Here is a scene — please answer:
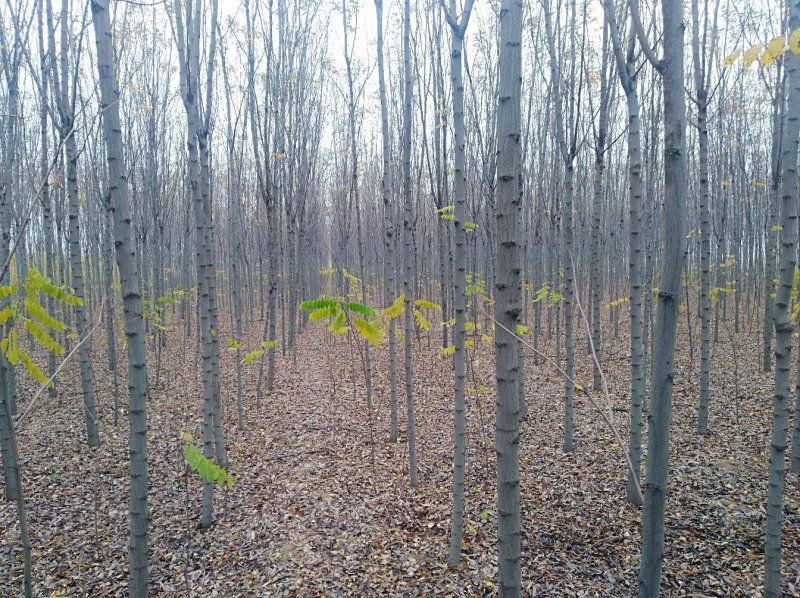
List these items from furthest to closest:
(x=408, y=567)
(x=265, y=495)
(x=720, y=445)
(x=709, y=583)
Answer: (x=720, y=445) < (x=265, y=495) < (x=408, y=567) < (x=709, y=583)

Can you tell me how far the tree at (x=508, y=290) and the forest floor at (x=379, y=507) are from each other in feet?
7.00

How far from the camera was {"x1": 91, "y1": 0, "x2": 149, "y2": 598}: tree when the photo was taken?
2.51 metres

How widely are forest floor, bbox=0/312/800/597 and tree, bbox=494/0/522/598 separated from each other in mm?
2133

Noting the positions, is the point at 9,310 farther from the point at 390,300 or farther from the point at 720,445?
the point at 720,445

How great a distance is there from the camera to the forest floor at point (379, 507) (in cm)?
365

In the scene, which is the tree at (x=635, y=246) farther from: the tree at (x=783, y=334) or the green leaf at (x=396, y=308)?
the green leaf at (x=396, y=308)

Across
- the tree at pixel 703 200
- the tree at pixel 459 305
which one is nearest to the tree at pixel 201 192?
the tree at pixel 459 305

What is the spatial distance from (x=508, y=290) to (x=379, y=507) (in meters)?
3.93

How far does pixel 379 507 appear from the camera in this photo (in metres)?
4.85

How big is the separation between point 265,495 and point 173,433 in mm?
2585

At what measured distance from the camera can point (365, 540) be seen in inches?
167

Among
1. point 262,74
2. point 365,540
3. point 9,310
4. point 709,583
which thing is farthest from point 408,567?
point 262,74

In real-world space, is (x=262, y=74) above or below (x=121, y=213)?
above

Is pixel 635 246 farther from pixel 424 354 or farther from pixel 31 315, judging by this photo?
pixel 424 354
